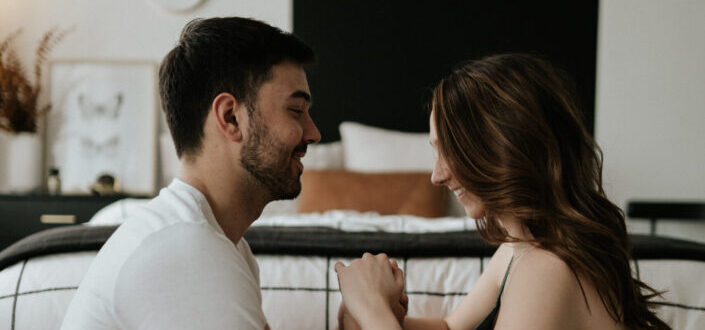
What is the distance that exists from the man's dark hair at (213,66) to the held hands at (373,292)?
372 mm

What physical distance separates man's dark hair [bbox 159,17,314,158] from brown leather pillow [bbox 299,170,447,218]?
1.92 meters

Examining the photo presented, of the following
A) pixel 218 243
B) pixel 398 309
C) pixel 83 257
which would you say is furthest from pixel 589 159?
pixel 83 257

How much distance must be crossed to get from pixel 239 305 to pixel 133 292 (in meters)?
0.14

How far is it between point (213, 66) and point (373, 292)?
1.66 feet

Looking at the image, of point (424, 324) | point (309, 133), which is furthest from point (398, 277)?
point (309, 133)

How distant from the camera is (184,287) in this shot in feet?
2.27

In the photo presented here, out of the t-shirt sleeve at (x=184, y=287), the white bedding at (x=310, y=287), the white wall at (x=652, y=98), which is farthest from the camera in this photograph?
the white wall at (x=652, y=98)

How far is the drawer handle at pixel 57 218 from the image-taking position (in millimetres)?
3297

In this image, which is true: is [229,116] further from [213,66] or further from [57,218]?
[57,218]

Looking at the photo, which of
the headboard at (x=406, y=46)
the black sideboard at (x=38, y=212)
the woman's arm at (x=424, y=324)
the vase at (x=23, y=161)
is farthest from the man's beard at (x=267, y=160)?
the vase at (x=23, y=161)

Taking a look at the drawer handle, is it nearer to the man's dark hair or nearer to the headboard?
the headboard

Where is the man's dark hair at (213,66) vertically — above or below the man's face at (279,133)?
above

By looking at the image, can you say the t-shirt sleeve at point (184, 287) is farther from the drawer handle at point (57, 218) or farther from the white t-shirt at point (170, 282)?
the drawer handle at point (57, 218)

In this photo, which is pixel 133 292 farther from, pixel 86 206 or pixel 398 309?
pixel 86 206
